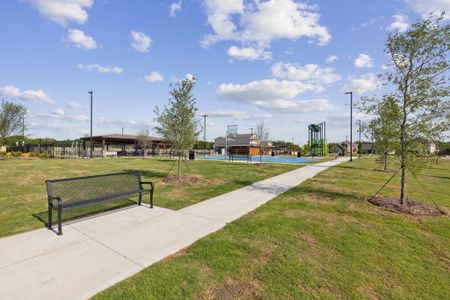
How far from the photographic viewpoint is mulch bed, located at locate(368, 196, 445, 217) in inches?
247

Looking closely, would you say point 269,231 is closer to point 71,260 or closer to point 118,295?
point 118,295

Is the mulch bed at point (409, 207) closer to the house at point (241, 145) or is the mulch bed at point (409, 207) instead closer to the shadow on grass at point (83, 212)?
the shadow on grass at point (83, 212)

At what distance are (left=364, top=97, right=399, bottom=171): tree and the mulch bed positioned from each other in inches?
60.2

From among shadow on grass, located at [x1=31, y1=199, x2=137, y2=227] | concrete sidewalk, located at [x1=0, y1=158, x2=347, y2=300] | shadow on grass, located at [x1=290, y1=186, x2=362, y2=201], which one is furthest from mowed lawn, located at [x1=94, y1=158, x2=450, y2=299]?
shadow on grass, located at [x1=31, y1=199, x2=137, y2=227]

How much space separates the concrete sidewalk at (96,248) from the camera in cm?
300

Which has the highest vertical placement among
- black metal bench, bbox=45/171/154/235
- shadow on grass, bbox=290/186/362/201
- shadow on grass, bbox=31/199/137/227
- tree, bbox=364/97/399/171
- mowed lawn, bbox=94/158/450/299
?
tree, bbox=364/97/399/171

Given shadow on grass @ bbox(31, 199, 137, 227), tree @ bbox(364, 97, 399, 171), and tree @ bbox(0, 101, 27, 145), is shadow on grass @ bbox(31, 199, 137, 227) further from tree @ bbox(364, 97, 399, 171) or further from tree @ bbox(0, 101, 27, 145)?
tree @ bbox(0, 101, 27, 145)

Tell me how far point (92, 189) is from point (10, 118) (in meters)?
26.5

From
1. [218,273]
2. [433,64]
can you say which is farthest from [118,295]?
[433,64]

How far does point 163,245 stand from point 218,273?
1.34 meters

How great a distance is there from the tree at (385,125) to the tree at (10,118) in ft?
103

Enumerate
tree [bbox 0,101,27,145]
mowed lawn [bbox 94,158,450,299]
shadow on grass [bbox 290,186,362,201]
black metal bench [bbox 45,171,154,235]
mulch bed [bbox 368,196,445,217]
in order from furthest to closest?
tree [bbox 0,101,27,145] → shadow on grass [bbox 290,186,362,201] → mulch bed [bbox 368,196,445,217] → black metal bench [bbox 45,171,154,235] → mowed lawn [bbox 94,158,450,299]

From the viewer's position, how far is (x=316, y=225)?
17.1 ft

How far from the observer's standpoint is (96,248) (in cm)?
402
